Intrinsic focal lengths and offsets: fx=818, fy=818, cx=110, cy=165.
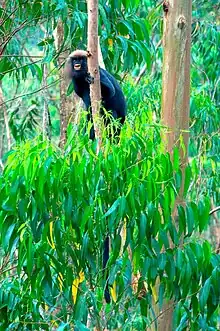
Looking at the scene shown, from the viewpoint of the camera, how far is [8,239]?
4316 millimetres

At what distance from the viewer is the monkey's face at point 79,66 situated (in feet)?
19.9

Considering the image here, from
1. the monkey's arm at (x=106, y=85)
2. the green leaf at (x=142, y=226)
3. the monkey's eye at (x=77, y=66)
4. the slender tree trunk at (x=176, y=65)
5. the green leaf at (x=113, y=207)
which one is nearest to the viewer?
the green leaf at (x=113, y=207)

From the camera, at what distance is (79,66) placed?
19.9ft

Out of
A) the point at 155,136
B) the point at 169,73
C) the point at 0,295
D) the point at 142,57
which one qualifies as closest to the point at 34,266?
the point at 0,295

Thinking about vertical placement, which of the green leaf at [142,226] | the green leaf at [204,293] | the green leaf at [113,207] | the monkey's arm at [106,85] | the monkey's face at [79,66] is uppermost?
the monkey's face at [79,66]

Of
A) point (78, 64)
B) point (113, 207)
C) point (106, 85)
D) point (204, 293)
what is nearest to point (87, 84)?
point (78, 64)

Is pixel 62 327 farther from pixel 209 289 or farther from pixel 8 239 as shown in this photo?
pixel 209 289

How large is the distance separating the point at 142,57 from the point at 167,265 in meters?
2.69

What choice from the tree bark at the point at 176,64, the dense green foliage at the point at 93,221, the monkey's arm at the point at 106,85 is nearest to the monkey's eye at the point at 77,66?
the monkey's arm at the point at 106,85

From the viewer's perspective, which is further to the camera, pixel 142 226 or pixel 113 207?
pixel 142 226

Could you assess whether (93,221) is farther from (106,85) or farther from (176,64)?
(106,85)

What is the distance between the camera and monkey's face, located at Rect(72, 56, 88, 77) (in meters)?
6.07

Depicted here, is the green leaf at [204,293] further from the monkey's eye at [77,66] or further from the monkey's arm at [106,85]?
the monkey's eye at [77,66]

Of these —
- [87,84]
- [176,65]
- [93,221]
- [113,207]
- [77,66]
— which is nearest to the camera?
[113,207]
